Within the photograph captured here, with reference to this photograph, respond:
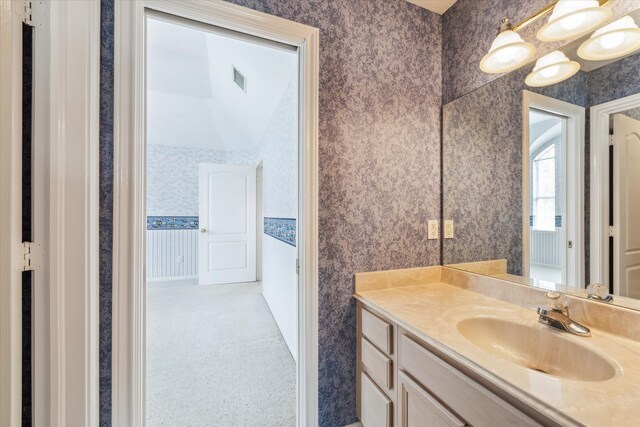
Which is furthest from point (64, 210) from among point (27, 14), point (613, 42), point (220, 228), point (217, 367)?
point (220, 228)

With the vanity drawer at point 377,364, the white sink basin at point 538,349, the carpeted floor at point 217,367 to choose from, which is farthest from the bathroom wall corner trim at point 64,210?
the white sink basin at point 538,349

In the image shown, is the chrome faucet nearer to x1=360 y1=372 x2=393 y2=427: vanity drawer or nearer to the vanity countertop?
the vanity countertop

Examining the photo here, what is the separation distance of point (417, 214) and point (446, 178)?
11.4 inches

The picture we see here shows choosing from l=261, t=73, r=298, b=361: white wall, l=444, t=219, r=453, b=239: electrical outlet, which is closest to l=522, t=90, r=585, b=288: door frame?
l=444, t=219, r=453, b=239: electrical outlet

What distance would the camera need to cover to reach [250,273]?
15.6ft

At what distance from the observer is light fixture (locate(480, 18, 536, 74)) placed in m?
1.12

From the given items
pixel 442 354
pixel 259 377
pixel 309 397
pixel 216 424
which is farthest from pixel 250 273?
pixel 442 354

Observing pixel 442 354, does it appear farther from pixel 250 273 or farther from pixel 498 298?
pixel 250 273

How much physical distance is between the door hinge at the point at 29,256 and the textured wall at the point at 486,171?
6.11ft

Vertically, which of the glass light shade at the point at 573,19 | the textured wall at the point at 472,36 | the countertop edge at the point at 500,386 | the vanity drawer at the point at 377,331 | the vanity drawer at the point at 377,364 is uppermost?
the textured wall at the point at 472,36

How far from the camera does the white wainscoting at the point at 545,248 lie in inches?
46.1

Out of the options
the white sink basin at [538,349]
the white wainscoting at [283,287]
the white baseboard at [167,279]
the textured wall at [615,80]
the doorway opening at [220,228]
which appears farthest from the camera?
the white baseboard at [167,279]

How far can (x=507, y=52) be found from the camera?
117 centimetres

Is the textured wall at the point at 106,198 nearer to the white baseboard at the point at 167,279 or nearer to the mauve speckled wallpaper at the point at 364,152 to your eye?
the mauve speckled wallpaper at the point at 364,152
